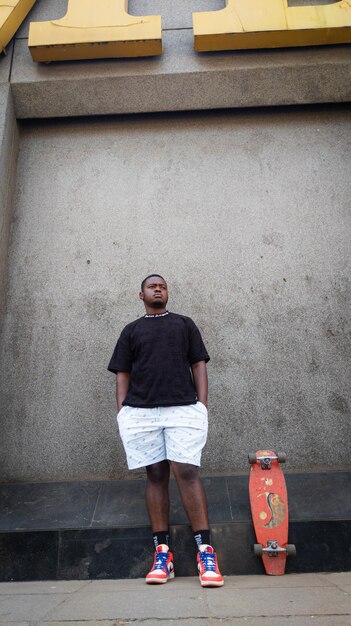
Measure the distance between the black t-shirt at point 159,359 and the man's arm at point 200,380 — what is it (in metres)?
0.04

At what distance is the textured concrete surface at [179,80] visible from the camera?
476cm

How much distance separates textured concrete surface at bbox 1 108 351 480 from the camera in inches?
161

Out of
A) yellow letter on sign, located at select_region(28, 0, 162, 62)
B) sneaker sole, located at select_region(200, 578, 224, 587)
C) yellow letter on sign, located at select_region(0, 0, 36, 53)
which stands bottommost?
sneaker sole, located at select_region(200, 578, 224, 587)

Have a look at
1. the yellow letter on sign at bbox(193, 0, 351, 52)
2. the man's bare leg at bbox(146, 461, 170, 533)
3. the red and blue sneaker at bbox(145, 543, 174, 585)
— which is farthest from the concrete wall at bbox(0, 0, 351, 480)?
the red and blue sneaker at bbox(145, 543, 174, 585)

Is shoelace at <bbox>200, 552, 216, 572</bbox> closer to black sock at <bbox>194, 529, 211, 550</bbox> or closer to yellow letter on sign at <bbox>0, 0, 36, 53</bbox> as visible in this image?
black sock at <bbox>194, 529, 211, 550</bbox>

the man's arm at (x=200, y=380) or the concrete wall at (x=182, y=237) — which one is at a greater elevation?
the concrete wall at (x=182, y=237)

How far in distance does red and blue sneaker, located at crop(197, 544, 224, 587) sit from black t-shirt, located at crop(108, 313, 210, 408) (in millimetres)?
835

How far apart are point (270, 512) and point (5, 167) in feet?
13.2

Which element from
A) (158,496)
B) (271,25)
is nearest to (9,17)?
(271,25)

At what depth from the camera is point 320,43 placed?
471 centimetres

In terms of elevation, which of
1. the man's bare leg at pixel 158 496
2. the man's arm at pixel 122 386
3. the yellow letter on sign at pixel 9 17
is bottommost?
the man's bare leg at pixel 158 496

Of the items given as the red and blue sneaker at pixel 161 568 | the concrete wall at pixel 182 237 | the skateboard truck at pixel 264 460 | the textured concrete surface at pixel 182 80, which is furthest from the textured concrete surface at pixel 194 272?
the red and blue sneaker at pixel 161 568

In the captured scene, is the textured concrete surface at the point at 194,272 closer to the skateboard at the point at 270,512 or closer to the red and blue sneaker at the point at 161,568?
the skateboard at the point at 270,512

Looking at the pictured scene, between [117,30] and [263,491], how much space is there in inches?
177
